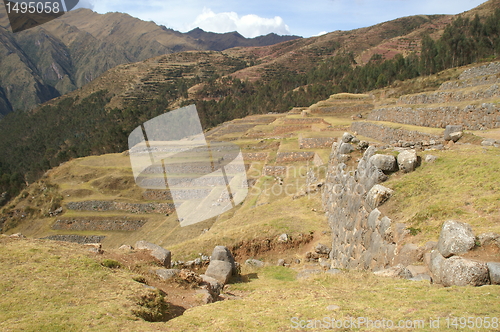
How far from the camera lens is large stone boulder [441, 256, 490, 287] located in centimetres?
467

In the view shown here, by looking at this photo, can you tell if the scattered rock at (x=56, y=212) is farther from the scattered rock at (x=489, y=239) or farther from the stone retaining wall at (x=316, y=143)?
the scattered rock at (x=489, y=239)

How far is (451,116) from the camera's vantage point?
17.5 meters

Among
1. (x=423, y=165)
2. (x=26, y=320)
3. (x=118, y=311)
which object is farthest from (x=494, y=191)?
(x=26, y=320)

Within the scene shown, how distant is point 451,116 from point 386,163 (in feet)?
→ 39.3

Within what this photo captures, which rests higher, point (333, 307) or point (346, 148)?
point (346, 148)

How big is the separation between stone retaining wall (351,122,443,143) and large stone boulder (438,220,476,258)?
32.6 ft

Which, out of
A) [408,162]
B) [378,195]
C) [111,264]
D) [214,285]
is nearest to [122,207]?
[111,264]

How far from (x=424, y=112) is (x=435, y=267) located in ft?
57.4

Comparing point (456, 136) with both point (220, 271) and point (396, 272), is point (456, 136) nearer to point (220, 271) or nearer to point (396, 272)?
point (396, 272)

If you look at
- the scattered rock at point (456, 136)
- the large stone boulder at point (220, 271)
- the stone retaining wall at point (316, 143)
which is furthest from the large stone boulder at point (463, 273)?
the stone retaining wall at point (316, 143)

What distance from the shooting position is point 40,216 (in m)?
39.2

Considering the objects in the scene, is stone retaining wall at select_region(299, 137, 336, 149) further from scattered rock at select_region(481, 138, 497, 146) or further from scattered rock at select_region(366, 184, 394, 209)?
scattered rock at select_region(366, 184, 394, 209)

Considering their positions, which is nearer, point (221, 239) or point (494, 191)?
point (494, 191)

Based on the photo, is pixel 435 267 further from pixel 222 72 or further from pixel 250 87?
pixel 222 72
